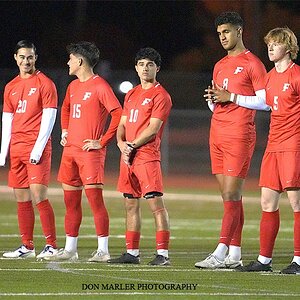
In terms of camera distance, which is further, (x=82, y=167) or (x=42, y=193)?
(x=42, y=193)

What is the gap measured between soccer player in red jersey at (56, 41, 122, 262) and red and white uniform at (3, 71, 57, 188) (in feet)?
0.84

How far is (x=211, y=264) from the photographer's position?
13.0 meters

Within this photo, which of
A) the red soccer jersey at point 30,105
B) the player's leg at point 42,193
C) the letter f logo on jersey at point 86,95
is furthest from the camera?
the red soccer jersey at point 30,105

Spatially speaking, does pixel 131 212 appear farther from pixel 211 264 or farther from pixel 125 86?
pixel 125 86

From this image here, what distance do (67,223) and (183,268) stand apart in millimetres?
1750

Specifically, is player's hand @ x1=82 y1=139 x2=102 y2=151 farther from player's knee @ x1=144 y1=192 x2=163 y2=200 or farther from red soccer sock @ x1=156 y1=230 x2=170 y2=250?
red soccer sock @ x1=156 y1=230 x2=170 y2=250

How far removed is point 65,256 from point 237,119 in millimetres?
2343

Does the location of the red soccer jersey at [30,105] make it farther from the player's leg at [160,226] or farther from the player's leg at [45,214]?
the player's leg at [160,226]

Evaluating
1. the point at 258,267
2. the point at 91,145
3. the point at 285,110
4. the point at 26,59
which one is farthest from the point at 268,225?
the point at 26,59

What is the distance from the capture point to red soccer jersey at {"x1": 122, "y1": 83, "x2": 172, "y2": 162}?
536 inches

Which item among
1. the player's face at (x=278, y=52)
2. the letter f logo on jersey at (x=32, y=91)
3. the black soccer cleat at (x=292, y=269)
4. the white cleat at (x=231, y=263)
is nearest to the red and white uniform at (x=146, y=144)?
the white cleat at (x=231, y=263)

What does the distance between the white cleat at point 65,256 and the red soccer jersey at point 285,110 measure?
260 centimetres

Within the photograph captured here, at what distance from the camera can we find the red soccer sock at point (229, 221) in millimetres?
13133

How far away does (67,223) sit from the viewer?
14266mm
